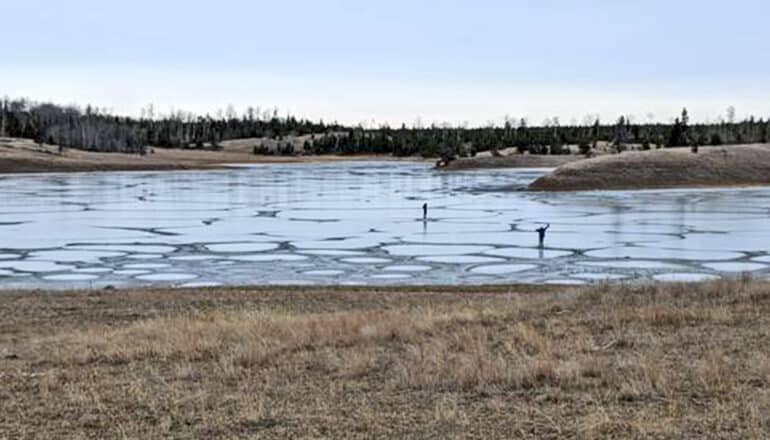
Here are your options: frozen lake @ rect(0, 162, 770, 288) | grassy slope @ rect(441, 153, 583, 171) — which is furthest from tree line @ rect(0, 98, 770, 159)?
frozen lake @ rect(0, 162, 770, 288)

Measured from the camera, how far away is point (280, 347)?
37.8 feet

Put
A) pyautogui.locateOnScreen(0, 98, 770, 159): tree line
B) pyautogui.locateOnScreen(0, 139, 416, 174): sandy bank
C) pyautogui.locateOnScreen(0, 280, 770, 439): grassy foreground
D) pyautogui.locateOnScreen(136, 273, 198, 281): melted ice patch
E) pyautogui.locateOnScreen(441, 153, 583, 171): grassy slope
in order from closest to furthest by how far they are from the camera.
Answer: pyautogui.locateOnScreen(0, 280, 770, 439): grassy foreground < pyautogui.locateOnScreen(136, 273, 198, 281): melted ice patch < pyautogui.locateOnScreen(0, 139, 416, 174): sandy bank < pyautogui.locateOnScreen(441, 153, 583, 171): grassy slope < pyautogui.locateOnScreen(0, 98, 770, 159): tree line

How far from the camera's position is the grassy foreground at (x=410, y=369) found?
7.59 m

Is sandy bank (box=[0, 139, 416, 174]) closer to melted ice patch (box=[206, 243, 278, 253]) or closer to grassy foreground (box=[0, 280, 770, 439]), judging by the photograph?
melted ice patch (box=[206, 243, 278, 253])

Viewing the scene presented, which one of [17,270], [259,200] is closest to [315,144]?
[259,200]

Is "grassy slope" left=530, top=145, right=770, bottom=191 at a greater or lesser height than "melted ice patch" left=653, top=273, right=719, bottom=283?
greater

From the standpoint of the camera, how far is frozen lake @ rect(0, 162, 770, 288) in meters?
22.0

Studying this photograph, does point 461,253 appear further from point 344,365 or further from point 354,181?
point 354,181

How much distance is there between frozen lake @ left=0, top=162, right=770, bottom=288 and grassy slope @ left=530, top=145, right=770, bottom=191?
26.8ft

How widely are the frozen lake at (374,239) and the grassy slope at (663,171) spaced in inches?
322

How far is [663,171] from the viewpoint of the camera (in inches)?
2400

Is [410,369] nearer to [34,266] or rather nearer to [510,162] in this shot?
[34,266]

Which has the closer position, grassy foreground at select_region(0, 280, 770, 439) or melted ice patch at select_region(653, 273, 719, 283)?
grassy foreground at select_region(0, 280, 770, 439)

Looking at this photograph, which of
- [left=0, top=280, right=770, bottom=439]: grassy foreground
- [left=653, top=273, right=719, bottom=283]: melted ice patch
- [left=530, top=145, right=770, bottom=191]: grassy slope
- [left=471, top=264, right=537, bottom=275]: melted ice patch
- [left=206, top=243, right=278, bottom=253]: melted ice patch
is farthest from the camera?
[left=530, top=145, right=770, bottom=191]: grassy slope
